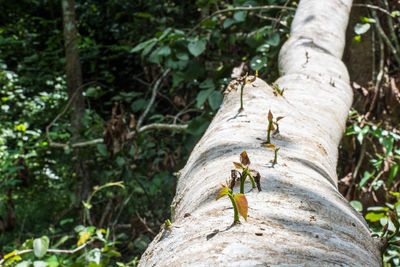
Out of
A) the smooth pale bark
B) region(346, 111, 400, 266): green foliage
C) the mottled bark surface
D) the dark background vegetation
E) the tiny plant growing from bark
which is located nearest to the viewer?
the smooth pale bark

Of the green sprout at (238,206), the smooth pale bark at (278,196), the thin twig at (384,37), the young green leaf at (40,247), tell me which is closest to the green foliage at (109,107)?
the young green leaf at (40,247)

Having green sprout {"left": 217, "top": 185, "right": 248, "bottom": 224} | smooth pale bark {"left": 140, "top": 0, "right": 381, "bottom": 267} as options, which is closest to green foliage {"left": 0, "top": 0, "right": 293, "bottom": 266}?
smooth pale bark {"left": 140, "top": 0, "right": 381, "bottom": 267}

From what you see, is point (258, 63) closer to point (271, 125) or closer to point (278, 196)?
point (271, 125)

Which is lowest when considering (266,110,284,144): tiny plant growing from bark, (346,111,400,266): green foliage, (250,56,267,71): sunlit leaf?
(346,111,400,266): green foliage

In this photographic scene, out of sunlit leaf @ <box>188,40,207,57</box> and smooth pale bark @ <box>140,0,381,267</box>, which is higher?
sunlit leaf @ <box>188,40,207,57</box>

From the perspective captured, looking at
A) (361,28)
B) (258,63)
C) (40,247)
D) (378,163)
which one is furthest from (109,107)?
(378,163)

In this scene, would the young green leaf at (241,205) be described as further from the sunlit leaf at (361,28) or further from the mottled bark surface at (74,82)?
the mottled bark surface at (74,82)

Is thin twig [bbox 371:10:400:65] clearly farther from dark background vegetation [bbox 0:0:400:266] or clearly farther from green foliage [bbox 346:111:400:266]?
green foliage [bbox 346:111:400:266]

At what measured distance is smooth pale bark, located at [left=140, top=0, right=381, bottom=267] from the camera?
1.66 feet

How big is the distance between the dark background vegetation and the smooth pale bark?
18.7 inches

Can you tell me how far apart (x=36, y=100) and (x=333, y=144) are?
3.55 metres

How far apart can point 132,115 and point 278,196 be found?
192 cm

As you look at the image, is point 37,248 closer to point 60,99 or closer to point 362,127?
point 362,127

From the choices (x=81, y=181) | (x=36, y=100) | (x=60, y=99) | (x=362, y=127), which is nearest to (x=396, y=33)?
(x=362, y=127)
